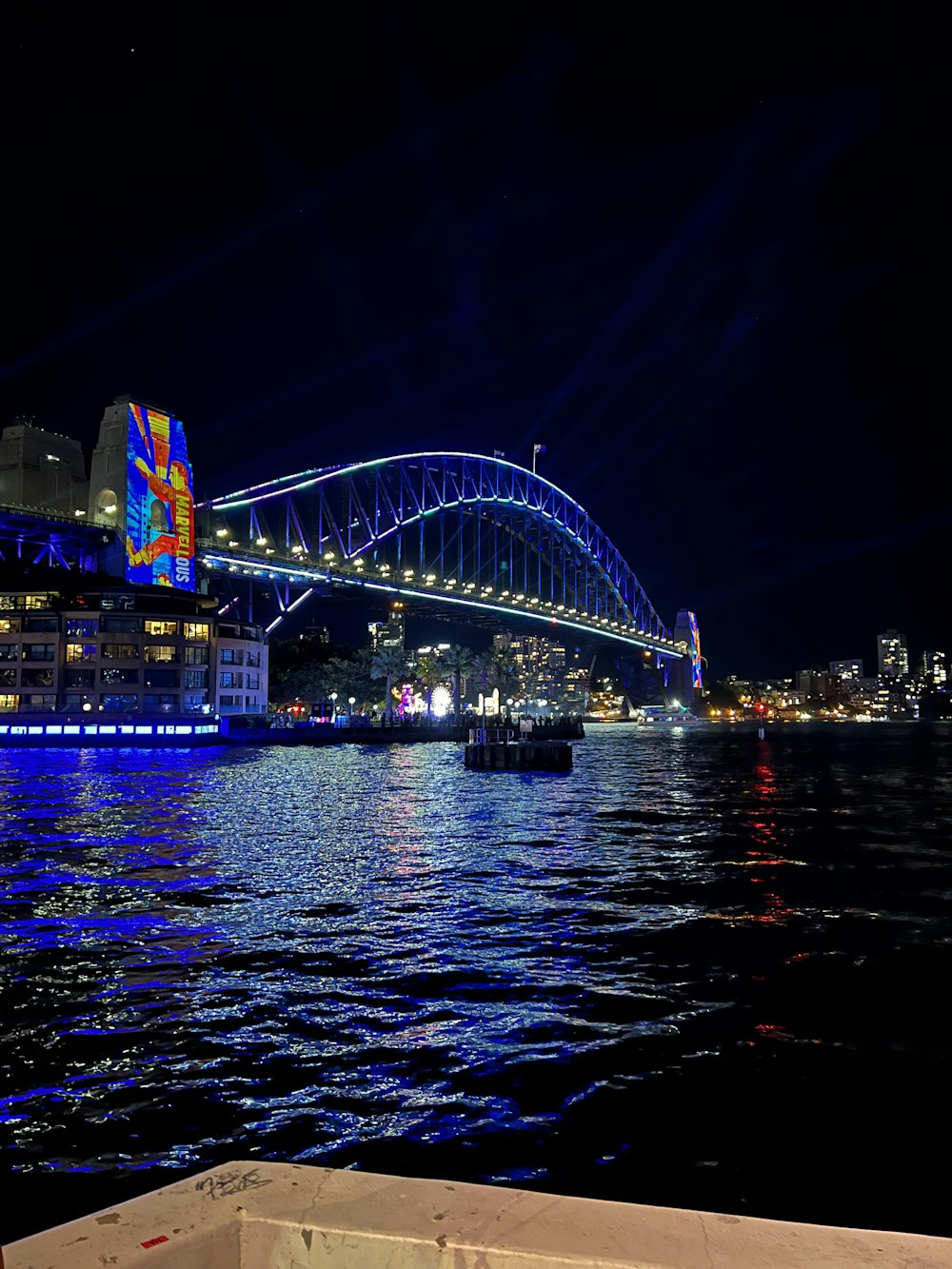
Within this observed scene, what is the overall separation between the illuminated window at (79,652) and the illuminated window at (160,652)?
453 cm

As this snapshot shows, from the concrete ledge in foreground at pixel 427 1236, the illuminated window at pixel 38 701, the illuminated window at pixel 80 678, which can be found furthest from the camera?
the illuminated window at pixel 80 678

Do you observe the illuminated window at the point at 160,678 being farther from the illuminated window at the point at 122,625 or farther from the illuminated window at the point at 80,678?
the illuminated window at the point at 80,678

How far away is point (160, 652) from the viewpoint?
88812 millimetres

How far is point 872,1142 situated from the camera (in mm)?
6770

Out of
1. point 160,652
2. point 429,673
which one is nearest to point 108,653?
point 160,652

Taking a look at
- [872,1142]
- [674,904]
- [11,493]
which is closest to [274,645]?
[11,493]

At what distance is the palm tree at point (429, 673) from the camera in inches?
5472

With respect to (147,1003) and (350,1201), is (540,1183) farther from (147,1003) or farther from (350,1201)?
(147,1003)

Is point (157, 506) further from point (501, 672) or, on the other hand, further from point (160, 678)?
point (501, 672)

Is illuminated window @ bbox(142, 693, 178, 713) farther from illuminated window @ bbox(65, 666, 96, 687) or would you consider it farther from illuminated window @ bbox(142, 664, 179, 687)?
illuminated window @ bbox(65, 666, 96, 687)

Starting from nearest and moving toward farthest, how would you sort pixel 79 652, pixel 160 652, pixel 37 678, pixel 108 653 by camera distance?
1. pixel 37 678
2. pixel 79 652
3. pixel 108 653
4. pixel 160 652

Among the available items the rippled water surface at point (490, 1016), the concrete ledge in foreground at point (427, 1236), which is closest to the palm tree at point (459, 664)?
the rippled water surface at point (490, 1016)

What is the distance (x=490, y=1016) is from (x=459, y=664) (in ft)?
419

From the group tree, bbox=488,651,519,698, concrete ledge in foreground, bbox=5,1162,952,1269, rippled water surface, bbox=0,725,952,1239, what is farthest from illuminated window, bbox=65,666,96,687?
concrete ledge in foreground, bbox=5,1162,952,1269
